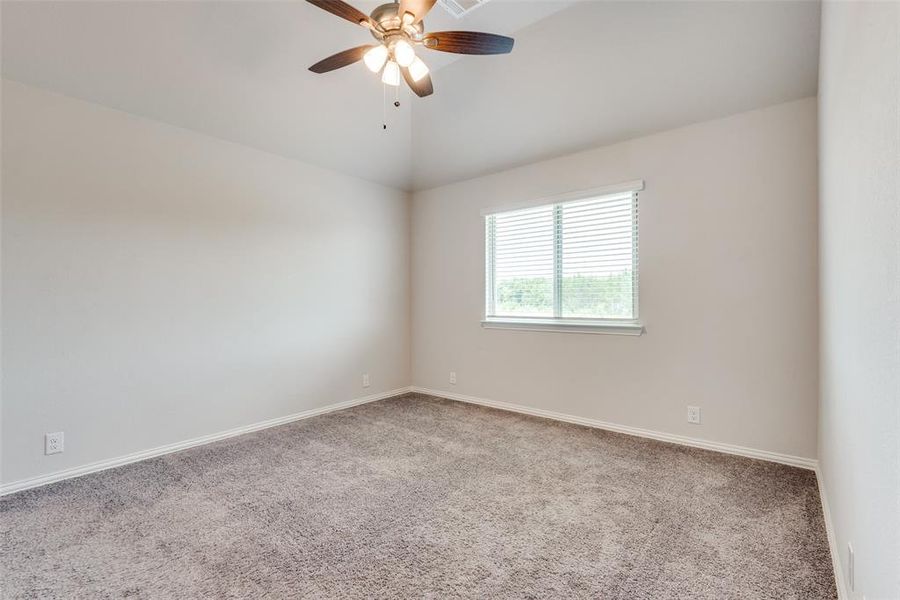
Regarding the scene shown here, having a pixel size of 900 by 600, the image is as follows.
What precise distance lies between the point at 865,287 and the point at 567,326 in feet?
8.60

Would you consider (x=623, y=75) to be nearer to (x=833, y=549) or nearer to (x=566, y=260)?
(x=566, y=260)

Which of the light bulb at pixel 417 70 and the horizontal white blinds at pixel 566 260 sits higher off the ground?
the light bulb at pixel 417 70

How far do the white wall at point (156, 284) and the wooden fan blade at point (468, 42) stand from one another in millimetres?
2274

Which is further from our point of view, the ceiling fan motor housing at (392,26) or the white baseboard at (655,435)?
the white baseboard at (655,435)

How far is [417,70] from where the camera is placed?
93.2 inches

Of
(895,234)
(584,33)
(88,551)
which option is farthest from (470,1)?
(88,551)

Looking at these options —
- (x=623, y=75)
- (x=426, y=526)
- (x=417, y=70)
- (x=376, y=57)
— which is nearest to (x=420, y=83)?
(x=417, y=70)

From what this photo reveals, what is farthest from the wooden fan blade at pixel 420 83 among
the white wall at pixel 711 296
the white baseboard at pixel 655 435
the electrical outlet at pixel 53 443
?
the electrical outlet at pixel 53 443

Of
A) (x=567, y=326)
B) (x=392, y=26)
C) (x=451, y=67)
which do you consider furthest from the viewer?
(x=567, y=326)

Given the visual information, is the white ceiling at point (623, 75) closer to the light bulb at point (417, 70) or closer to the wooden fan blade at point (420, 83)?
the wooden fan blade at point (420, 83)

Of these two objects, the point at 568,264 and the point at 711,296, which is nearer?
the point at 711,296

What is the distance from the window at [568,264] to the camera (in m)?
3.51

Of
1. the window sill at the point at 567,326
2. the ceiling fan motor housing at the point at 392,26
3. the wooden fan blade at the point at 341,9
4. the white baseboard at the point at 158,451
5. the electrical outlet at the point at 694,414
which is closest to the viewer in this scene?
Answer: the wooden fan blade at the point at 341,9

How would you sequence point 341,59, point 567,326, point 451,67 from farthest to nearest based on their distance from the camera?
point 567,326
point 451,67
point 341,59
